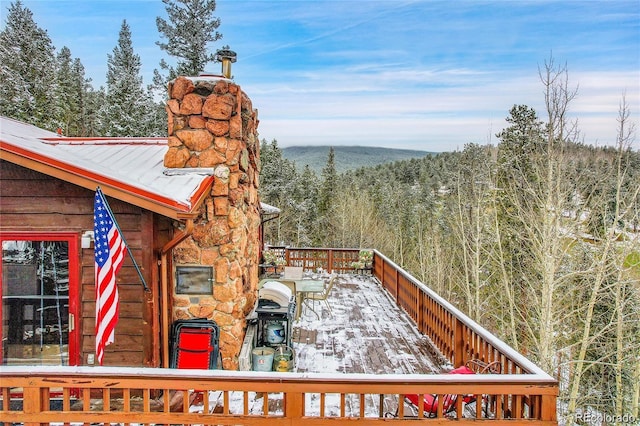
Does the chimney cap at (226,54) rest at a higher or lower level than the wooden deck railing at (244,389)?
higher

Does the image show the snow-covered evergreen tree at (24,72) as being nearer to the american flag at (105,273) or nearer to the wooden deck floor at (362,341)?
the wooden deck floor at (362,341)

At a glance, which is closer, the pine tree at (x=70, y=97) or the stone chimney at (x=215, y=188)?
the stone chimney at (x=215, y=188)

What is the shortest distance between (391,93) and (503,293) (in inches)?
534

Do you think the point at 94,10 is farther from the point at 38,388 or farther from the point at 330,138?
the point at 330,138

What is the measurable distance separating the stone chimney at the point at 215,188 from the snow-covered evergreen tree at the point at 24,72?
17878 mm

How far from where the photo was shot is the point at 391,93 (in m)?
24.9

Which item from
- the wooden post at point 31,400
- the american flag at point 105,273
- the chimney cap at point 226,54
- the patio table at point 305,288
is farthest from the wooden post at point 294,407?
the patio table at point 305,288

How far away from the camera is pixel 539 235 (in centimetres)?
1347

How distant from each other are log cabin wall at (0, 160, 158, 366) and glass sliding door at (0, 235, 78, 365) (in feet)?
0.37

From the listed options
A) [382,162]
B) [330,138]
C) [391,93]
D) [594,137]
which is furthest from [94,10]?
[382,162]

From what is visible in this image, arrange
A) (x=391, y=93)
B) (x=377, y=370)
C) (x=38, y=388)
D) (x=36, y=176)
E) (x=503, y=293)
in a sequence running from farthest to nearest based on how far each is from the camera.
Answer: (x=391, y=93) < (x=503, y=293) < (x=377, y=370) < (x=36, y=176) < (x=38, y=388)

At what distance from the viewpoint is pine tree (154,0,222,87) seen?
61.0 feet

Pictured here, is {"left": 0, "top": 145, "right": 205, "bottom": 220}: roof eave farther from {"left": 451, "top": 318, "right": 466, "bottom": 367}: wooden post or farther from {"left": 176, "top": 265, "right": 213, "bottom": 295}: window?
{"left": 451, "top": 318, "right": 466, "bottom": 367}: wooden post

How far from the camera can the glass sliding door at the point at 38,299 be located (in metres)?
4.10
